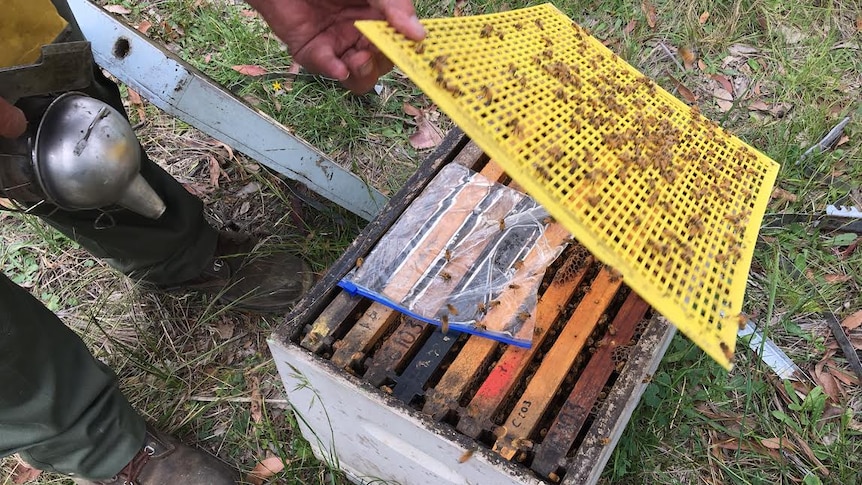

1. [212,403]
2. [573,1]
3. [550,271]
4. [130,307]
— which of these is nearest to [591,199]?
[550,271]

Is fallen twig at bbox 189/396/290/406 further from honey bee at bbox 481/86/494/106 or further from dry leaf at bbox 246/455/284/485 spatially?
honey bee at bbox 481/86/494/106

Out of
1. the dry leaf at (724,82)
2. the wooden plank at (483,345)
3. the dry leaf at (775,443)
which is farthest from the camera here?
the dry leaf at (724,82)

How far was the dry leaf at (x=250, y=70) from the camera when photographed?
10.9 ft

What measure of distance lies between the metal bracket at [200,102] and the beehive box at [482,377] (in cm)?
68

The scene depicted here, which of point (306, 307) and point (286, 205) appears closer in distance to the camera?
point (306, 307)

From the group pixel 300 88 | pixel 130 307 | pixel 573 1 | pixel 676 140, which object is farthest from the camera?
pixel 573 1

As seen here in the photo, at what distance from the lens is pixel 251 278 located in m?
2.61

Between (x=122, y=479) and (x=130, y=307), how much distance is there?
0.79m

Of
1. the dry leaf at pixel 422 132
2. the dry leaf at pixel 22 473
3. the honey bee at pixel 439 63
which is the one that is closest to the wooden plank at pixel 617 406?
the honey bee at pixel 439 63

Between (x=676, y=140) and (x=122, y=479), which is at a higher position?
(x=676, y=140)

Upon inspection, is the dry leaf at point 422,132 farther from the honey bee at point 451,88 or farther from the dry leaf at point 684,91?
the honey bee at point 451,88

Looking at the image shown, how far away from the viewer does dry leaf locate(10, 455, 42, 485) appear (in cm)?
230

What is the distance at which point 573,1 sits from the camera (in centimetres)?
362

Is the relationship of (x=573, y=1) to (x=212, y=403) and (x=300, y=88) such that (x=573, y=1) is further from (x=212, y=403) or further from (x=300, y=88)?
(x=212, y=403)
